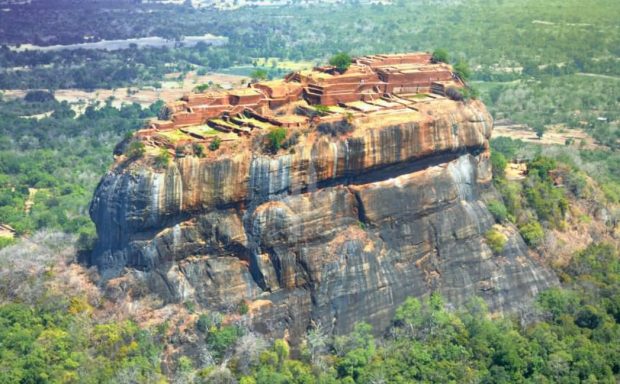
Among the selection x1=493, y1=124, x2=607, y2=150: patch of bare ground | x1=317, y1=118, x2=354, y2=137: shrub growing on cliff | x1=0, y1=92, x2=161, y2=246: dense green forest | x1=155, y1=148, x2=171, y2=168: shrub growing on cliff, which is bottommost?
x1=493, y1=124, x2=607, y2=150: patch of bare ground

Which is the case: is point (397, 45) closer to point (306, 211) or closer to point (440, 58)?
point (440, 58)

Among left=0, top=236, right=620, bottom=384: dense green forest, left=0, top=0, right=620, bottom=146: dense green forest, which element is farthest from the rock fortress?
left=0, top=0, right=620, bottom=146: dense green forest

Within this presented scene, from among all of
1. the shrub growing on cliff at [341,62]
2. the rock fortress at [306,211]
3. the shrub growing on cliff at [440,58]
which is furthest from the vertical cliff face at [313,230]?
the shrub growing on cliff at [440,58]

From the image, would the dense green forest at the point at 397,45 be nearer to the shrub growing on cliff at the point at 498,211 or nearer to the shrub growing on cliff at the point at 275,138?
the shrub growing on cliff at the point at 498,211

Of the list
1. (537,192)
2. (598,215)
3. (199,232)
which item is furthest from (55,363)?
(598,215)

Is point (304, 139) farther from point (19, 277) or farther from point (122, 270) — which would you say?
point (19, 277)

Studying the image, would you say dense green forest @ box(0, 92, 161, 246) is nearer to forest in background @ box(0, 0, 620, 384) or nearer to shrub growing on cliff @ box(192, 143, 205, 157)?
forest in background @ box(0, 0, 620, 384)

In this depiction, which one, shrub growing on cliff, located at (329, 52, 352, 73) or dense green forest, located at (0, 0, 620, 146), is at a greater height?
shrub growing on cliff, located at (329, 52, 352, 73)
